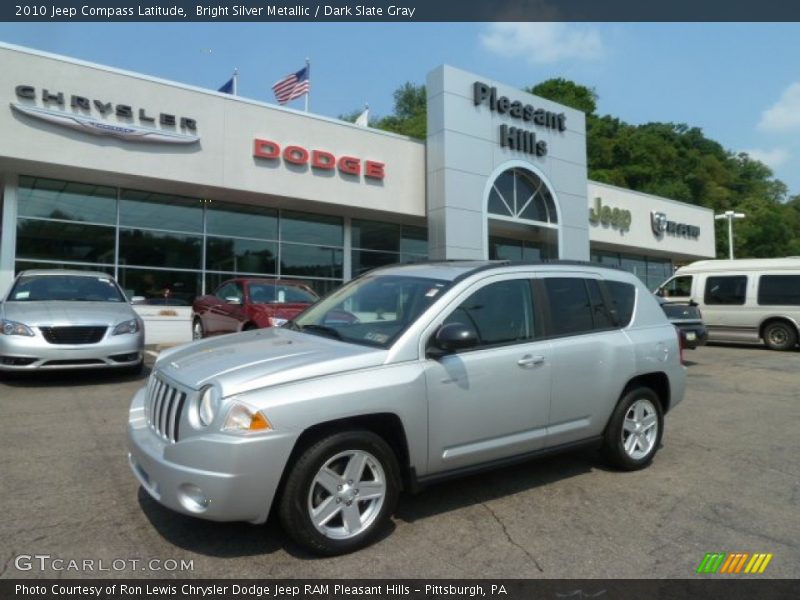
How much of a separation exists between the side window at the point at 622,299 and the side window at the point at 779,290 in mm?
11632

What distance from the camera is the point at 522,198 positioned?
20.3 m

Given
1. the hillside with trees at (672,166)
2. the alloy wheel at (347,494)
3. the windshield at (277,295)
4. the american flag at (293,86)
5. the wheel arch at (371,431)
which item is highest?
Result: the hillside with trees at (672,166)

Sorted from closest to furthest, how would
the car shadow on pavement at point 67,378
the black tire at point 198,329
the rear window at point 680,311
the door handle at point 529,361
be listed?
1. the door handle at point 529,361
2. the car shadow on pavement at point 67,378
3. the rear window at point 680,311
4. the black tire at point 198,329

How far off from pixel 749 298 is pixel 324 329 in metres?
14.2

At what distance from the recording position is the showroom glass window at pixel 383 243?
19.4 metres

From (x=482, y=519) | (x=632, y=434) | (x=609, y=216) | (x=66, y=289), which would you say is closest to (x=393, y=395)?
(x=482, y=519)

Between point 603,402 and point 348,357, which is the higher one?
point 348,357

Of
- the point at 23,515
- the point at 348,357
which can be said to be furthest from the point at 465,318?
the point at 23,515

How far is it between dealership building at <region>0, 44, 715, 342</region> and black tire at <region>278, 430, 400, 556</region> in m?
12.9

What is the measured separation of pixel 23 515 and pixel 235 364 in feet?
5.74

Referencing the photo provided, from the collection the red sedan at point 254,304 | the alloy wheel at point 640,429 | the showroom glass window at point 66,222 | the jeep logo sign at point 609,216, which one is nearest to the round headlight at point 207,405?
the alloy wheel at point 640,429

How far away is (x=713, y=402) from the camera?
7.88m

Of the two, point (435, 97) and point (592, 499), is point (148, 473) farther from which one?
point (435, 97)
